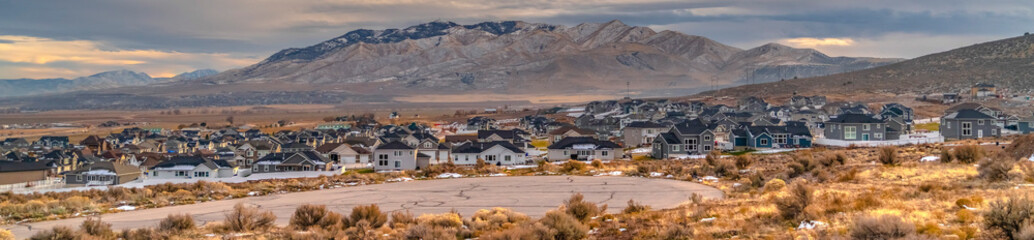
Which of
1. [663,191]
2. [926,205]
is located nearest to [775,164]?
[663,191]

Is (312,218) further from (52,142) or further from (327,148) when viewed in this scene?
(52,142)

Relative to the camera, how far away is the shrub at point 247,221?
938 inches

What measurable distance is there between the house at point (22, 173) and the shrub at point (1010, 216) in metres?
62.7

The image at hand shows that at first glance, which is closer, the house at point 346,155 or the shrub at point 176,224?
the shrub at point 176,224

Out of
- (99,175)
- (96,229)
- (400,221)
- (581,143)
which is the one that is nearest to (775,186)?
(400,221)

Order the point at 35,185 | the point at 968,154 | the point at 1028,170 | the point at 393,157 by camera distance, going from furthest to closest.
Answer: the point at 393,157, the point at 35,185, the point at 968,154, the point at 1028,170

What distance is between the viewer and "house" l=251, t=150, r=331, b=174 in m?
60.9

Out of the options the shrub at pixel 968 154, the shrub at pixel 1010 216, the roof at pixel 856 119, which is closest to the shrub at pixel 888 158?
the shrub at pixel 968 154

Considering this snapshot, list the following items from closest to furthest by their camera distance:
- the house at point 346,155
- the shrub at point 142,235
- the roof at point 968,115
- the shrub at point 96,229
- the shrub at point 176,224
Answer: the shrub at point 142,235
the shrub at point 96,229
the shrub at point 176,224
the roof at point 968,115
the house at point 346,155

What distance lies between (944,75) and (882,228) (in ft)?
513

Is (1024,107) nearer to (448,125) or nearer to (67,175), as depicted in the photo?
(448,125)

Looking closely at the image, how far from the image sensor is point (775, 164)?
47.6m

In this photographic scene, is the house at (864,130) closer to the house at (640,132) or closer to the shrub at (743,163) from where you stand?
the house at (640,132)

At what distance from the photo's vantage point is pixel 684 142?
214ft
